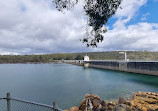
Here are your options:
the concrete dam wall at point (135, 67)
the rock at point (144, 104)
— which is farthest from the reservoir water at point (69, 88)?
the concrete dam wall at point (135, 67)

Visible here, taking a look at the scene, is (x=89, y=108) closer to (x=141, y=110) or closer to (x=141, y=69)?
(x=141, y=110)

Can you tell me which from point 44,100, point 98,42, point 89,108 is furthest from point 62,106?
point 98,42

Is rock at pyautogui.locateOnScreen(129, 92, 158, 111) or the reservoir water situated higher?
rock at pyautogui.locateOnScreen(129, 92, 158, 111)

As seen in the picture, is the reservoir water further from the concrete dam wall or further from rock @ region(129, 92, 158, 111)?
the concrete dam wall

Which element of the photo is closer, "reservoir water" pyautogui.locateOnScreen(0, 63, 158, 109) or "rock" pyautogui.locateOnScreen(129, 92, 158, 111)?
"rock" pyautogui.locateOnScreen(129, 92, 158, 111)

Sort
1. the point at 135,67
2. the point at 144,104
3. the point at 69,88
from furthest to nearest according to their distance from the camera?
1. the point at 135,67
2. the point at 69,88
3. the point at 144,104

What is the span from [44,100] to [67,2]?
41.5 ft

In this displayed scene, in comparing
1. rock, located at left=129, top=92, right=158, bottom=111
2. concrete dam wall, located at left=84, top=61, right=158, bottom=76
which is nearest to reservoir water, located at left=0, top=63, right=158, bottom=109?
rock, located at left=129, top=92, right=158, bottom=111

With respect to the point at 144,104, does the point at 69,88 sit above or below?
below

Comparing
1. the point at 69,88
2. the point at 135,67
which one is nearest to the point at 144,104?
the point at 69,88

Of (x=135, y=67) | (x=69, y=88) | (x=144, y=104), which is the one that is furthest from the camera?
(x=135, y=67)

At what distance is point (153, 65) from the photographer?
42375mm

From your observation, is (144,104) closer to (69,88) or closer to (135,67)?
(69,88)

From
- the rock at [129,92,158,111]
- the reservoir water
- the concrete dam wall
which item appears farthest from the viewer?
the concrete dam wall
